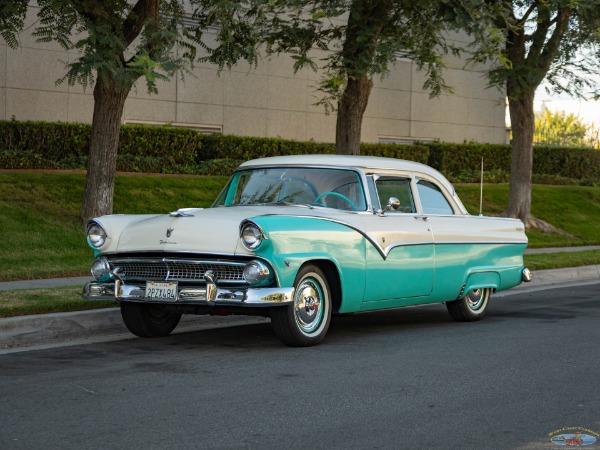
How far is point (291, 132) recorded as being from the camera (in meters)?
28.8

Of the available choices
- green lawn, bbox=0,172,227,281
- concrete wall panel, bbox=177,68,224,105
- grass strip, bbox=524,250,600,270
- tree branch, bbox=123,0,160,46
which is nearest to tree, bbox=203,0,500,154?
tree branch, bbox=123,0,160,46

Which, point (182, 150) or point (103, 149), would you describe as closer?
point (103, 149)

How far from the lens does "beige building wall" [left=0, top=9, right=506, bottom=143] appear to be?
23219 mm

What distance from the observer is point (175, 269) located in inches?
354

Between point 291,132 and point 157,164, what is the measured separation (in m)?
6.86

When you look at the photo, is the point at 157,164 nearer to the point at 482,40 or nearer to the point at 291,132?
the point at 291,132

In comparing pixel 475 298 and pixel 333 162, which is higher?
pixel 333 162

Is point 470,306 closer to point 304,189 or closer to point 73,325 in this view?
point 304,189

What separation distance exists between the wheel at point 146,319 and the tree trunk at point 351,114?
8696mm

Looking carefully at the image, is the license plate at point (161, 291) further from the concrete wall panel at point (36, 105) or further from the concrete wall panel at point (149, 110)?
the concrete wall panel at point (149, 110)

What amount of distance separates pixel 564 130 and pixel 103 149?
135 feet

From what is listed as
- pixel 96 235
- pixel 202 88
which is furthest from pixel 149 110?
pixel 96 235

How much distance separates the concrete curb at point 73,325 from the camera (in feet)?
30.9

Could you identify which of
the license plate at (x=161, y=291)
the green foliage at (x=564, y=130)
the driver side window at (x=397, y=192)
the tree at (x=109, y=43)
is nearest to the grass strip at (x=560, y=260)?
the tree at (x=109, y=43)
